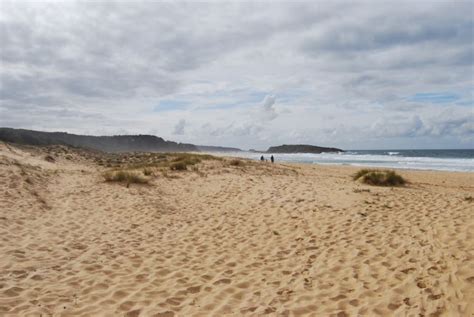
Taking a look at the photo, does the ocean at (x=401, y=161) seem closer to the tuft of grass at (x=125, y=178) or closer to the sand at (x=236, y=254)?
the sand at (x=236, y=254)

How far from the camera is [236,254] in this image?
7055mm

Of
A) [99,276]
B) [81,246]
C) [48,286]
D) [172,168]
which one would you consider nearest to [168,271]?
[99,276]

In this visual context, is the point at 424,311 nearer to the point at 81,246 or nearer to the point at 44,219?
the point at 81,246

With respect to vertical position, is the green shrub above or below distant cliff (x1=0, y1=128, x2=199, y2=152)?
below

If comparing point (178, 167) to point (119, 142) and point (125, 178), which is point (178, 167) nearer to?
point (125, 178)

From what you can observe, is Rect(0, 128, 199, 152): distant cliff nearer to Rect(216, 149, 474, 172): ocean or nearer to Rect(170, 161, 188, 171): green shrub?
Rect(216, 149, 474, 172): ocean

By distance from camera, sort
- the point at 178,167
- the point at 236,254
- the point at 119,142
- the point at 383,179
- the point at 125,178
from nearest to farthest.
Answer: the point at 236,254 < the point at 125,178 < the point at 383,179 < the point at 178,167 < the point at 119,142

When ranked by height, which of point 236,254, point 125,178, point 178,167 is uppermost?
point 178,167

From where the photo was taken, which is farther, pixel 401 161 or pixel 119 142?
pixel 119 142

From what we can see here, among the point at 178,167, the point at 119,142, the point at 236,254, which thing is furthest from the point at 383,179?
the point at 119,142

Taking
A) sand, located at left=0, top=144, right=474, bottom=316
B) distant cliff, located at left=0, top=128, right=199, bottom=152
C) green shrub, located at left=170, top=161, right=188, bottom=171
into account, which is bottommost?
sand, located at left=0, top=144, right=474, bottom=316

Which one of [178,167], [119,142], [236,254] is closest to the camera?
[236,254]

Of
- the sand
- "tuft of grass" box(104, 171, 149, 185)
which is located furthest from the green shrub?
the sand

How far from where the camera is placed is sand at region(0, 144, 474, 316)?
4844 millimetres
